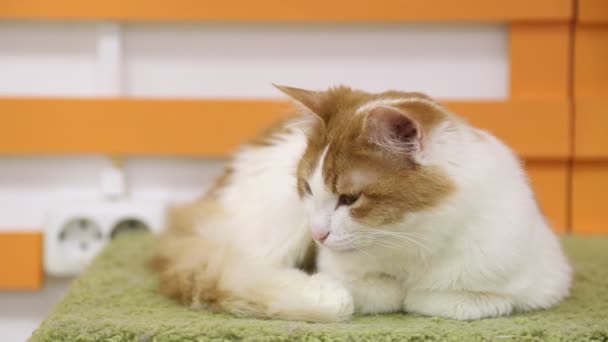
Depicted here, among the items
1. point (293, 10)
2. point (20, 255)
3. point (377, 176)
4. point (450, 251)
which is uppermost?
point (293, 10)

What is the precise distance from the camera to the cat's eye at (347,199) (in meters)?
1.10

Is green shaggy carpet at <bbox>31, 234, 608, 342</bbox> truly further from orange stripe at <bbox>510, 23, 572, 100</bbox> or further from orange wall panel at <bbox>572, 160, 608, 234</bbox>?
orange stripe at <bbox>510, 23, 572, 100</bbox>

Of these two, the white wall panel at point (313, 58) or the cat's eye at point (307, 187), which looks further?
the white wall panel at point (313, 58)

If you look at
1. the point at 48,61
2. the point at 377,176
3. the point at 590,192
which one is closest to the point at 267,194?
the point at 377,176

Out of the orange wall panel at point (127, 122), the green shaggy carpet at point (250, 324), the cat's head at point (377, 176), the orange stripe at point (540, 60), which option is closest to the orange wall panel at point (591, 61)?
the orange stripe at point (540, 60)

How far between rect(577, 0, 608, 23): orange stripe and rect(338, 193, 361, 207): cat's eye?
1049 millimetres

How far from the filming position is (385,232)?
1094 mm

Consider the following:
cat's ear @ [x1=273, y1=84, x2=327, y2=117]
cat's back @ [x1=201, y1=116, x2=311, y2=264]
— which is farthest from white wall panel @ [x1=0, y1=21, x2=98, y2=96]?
cat's ear @ [x1=273, y1=84, x2=327, y2=117]

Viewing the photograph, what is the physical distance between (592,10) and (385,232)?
108 cm

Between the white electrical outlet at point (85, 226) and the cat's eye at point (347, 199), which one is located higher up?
the cat's eye at point (347, 199)

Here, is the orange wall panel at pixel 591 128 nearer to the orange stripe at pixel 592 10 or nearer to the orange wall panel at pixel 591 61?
the orange wall panel at pixel 591 61

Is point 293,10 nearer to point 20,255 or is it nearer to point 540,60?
point 540,60

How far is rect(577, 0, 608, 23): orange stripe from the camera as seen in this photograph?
1819mm

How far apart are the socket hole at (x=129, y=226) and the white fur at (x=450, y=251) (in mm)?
694
